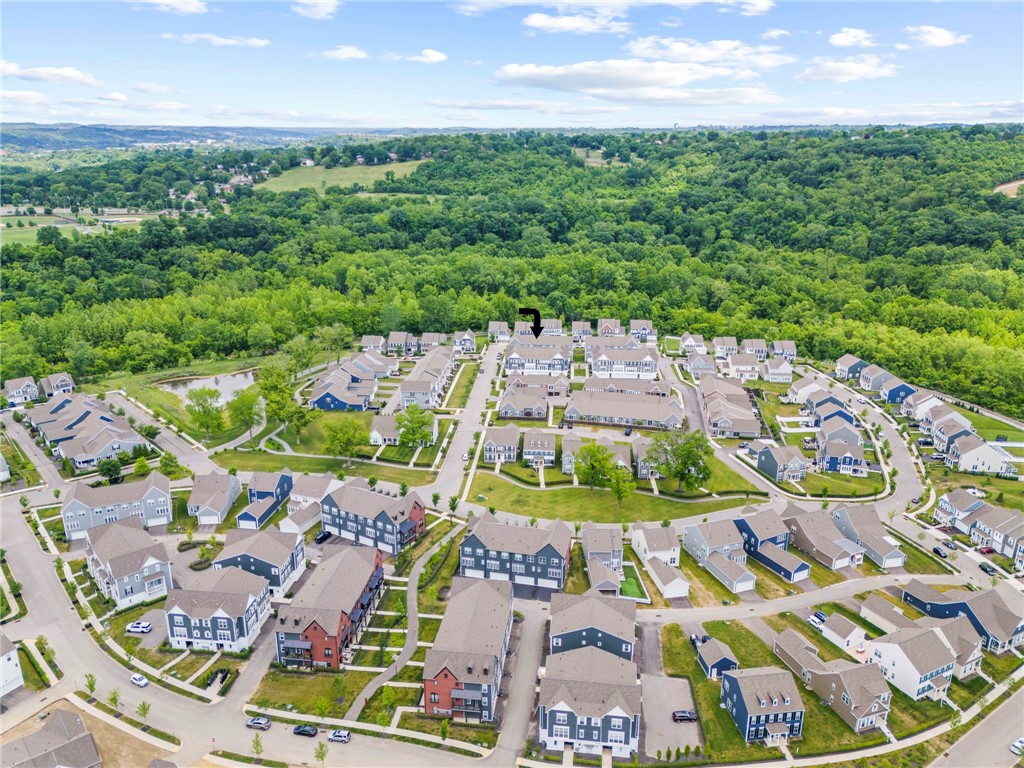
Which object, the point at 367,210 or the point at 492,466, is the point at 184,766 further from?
the point at 367,210

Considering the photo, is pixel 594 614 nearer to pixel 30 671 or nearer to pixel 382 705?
pixel 382 705

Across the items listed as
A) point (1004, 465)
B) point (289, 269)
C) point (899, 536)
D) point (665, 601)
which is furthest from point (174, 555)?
point (289, 269)

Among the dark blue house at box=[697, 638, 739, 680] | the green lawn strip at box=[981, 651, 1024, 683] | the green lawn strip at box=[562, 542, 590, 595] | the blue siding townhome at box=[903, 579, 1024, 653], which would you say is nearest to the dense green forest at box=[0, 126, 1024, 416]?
the blue siding townhome at box=[903, 579, 1024, 653]

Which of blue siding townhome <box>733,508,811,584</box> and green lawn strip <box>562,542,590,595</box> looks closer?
green lawn strip <box>562,542,590,595</box>

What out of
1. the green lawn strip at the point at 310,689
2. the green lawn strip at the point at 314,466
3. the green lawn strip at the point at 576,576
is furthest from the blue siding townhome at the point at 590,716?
the green lawn strip at the point at 314,466

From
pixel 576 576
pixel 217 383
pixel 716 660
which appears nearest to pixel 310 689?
pixel 576 576

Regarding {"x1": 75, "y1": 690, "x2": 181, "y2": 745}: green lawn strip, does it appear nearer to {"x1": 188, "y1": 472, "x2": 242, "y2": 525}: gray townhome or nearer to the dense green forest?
{"x1": 188, "y1": 472, "x2": 242, "y2": 525}: gray townhome

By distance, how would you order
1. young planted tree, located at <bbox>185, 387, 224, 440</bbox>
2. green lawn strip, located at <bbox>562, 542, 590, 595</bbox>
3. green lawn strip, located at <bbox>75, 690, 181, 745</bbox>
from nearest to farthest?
green lawn strip, located at <bbox>75, 690, 181, 745</bbox>, green lawn strip, located at <bbox>562, 542, 590, 595</bbox>, young planted tree, located at <bbox>185, 387, 224, 440</bbox>
